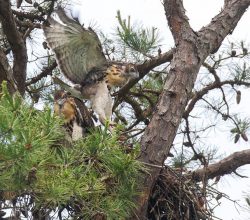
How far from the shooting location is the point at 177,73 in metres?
3.70

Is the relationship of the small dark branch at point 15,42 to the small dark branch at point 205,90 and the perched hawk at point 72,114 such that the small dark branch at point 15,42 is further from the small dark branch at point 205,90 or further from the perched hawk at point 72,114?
the small dark branch at point 205,90

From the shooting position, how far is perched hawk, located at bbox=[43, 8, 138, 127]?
13.3 feet

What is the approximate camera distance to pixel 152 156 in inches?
135

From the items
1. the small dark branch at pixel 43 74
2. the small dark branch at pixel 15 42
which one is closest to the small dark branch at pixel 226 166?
the small dark branch at pixel 15 42

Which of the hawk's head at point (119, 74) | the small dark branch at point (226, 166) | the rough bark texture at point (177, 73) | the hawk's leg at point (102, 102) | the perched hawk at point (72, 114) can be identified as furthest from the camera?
the hawk's head at point (119, 74)

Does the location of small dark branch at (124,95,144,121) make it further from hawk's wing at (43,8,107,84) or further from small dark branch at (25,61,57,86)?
small dark branch at (25,61,57,86)

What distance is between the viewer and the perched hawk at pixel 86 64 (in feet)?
13.3

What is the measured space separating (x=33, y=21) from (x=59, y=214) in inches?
81.0

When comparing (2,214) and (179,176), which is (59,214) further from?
(179,176)

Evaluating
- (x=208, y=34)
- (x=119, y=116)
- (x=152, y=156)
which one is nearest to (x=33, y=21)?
(x=119, y=116)

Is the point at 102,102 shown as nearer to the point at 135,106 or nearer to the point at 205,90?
the point at 135,106

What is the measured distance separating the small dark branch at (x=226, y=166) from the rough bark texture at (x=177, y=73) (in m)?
0.42

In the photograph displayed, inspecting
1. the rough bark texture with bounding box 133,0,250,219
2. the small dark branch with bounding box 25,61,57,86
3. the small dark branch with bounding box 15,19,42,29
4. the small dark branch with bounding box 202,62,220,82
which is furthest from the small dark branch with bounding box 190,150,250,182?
the small dark branch with bounding box 15,19,42,29

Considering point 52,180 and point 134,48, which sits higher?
point 134,48
